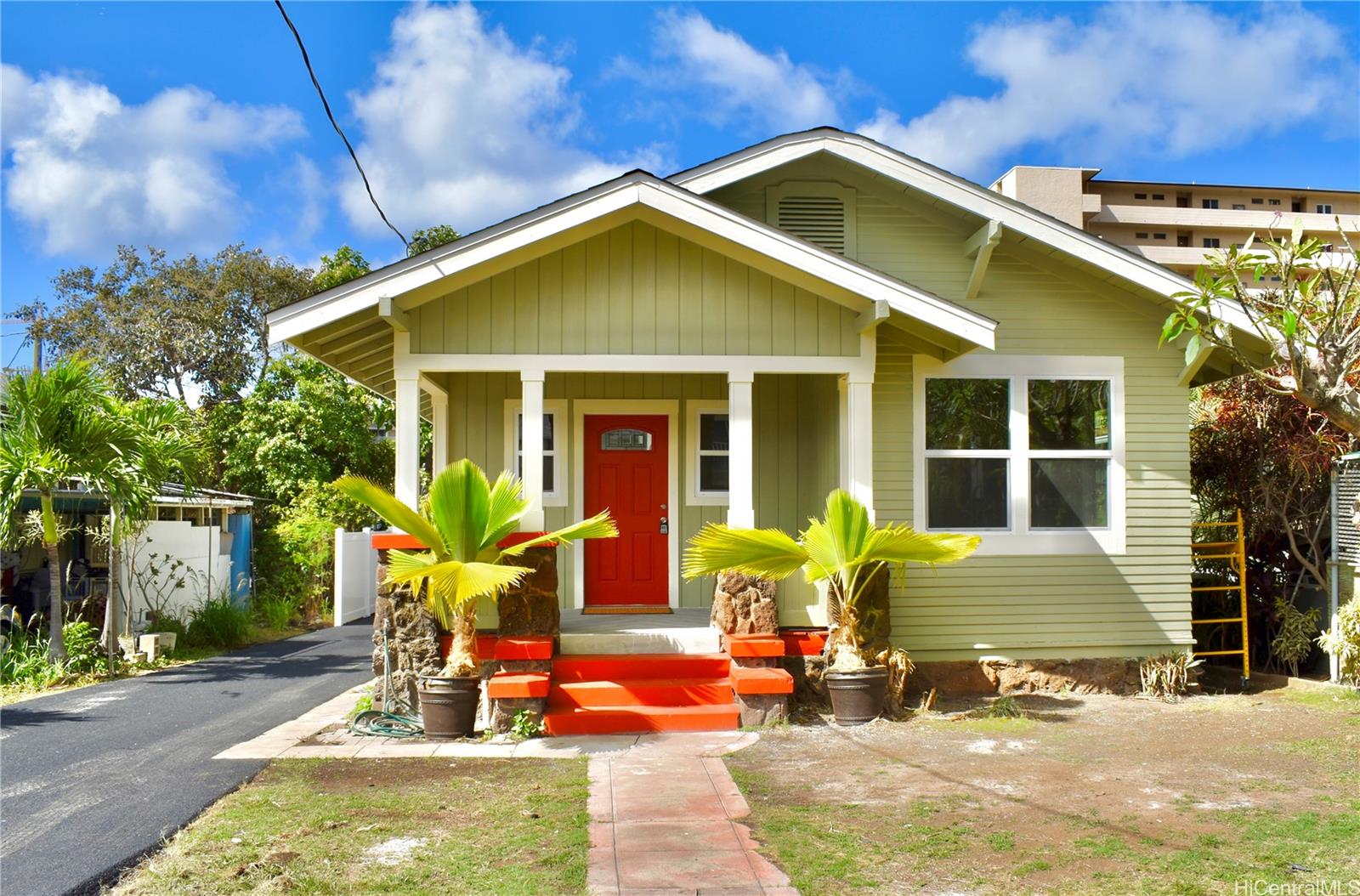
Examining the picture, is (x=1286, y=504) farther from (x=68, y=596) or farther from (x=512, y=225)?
(x=68, y=596)

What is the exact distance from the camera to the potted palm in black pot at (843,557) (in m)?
7.58

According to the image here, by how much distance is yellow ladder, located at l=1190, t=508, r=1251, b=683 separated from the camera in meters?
9.77

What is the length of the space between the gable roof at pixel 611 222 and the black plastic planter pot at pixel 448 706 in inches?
114

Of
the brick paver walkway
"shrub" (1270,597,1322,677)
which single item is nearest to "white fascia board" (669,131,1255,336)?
Answer: "shrub" (1270,597,1322,677)

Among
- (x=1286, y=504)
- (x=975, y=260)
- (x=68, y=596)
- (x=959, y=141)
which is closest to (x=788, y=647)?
(x=975, y=260)

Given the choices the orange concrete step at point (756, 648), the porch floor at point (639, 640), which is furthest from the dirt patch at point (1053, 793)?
the porch floor at point (639, 640)

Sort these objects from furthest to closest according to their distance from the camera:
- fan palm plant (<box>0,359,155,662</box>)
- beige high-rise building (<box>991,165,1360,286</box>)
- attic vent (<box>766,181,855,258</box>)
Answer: beige high-rise building (<box>991,165,1360,286</box>)
fan palm plant (<box>0,359,155,662</box>)
attic vent (<box>766,181,855,258</box>)

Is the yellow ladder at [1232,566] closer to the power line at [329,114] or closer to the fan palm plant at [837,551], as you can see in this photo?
the fan palm plant at [837,551]

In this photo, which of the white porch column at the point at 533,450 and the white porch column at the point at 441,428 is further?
the white porch column at the point at 441,428

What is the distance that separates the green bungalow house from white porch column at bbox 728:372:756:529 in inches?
0.6

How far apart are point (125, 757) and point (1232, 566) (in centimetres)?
993

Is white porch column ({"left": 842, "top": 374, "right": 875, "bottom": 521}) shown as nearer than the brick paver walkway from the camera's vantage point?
No

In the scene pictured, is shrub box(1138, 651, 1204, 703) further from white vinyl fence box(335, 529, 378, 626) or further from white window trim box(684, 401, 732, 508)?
white vinyl fence box(335, 529, 378, 626)

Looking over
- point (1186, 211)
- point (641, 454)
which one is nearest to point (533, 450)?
point (641, 454)
